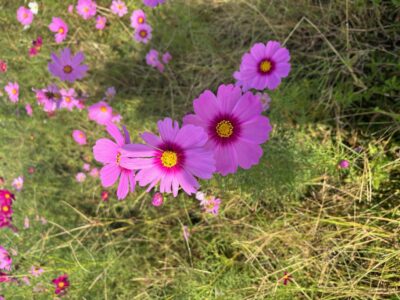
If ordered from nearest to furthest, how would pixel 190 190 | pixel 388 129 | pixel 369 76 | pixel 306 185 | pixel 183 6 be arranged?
pixel 190 190 → pixel 388 129 → pixel 369 76 → pixel 306 185 → pixel 183 6

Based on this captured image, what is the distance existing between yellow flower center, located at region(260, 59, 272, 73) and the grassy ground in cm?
33

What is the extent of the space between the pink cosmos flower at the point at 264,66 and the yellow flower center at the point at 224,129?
0.88ft

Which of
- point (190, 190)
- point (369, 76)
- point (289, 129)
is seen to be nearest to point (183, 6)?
point (289, 129)

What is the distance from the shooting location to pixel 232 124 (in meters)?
1.04

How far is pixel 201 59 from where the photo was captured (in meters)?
2.11

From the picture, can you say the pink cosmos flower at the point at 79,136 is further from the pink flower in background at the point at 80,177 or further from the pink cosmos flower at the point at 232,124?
the pink cosmos flower at the point at 232,124

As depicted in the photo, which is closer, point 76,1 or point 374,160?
point 374,160

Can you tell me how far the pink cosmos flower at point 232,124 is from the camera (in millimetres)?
974

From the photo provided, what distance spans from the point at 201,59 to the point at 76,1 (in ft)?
3.40

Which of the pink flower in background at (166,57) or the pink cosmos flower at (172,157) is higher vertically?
the pink flower in background at (166,57)

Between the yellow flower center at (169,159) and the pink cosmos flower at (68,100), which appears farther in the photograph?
the pink cosmos flower at (68,100)

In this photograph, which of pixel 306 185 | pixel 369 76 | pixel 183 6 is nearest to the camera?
pixel 369 76

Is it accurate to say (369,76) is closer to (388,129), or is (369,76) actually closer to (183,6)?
(388,129)

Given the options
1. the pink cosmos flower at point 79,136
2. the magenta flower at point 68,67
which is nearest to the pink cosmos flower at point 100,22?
the magenta flower at point 68,67
